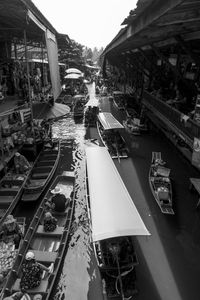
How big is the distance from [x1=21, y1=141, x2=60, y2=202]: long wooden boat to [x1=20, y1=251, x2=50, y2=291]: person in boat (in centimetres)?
496

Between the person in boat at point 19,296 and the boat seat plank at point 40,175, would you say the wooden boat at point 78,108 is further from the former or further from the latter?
the person in boat at point 19,296

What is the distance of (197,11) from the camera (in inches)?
234

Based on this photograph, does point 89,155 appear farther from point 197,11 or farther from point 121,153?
point 197,11

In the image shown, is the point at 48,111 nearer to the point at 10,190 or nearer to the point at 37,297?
the point at 10,190

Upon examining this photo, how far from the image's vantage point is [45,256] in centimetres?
910

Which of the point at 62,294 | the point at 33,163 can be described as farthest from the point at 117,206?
the point at 33,163

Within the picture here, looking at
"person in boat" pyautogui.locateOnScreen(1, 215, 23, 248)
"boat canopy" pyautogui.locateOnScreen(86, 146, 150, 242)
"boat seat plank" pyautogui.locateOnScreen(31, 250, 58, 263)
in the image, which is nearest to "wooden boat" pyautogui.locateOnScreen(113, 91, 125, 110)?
"boat canopy" pyautogui.locateOnScreen(86, 146, 150, 242)

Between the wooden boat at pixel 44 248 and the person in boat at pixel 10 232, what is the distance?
0.49 metres

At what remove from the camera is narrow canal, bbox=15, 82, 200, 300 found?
28.6 feet

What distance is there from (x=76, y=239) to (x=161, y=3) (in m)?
10.0

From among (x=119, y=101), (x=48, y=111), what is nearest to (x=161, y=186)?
(x=48, y=111)

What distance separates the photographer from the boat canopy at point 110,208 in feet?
26.7

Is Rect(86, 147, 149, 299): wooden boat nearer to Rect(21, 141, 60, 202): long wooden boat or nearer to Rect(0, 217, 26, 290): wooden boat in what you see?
Rect(0, 217, 26, 290): wooden boat

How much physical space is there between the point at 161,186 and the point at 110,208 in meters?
5.69
